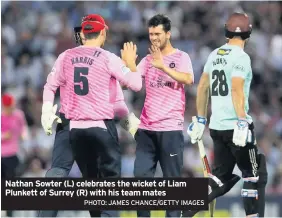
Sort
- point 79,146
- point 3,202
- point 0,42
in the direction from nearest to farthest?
1. point 79,146
2. point 3,202
3. point 0,42

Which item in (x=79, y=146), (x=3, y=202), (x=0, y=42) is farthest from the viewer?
(x=0, y=42)

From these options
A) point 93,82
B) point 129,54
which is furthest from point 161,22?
point 93,82

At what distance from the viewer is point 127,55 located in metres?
12.9

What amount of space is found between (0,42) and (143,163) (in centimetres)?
947

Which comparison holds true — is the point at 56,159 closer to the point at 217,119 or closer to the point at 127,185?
the point at 127,185

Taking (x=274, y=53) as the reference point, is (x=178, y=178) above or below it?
below

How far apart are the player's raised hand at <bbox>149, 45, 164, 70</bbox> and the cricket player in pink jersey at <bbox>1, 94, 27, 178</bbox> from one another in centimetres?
584

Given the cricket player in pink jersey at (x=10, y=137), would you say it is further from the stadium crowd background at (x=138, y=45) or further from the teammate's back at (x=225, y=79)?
the teammate's back at (x=225, y=79)

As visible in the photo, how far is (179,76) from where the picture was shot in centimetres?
1315

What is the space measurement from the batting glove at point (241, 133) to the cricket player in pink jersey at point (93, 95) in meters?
1.16

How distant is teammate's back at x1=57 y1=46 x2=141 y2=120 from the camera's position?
493 inches

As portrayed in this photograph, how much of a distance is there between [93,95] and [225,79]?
1.50 meters

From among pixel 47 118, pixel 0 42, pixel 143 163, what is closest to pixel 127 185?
pixel 143 163

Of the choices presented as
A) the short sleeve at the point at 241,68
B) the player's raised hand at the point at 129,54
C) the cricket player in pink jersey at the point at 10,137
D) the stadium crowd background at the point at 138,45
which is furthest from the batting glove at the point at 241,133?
the stadium crowd background at the point at 138,45
